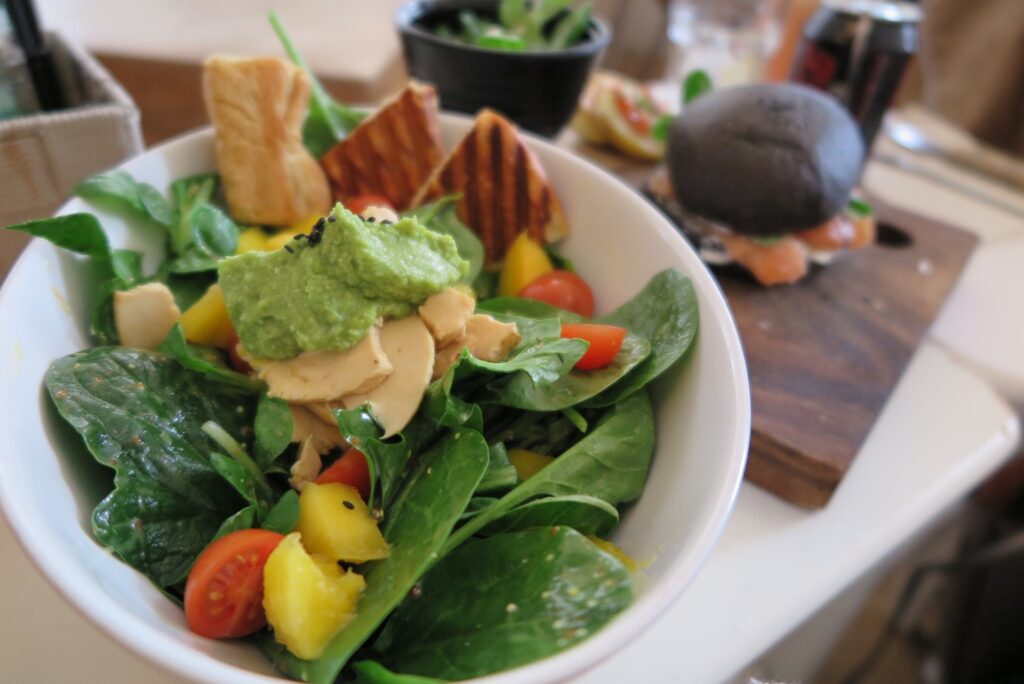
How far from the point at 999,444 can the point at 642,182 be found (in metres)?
0.79

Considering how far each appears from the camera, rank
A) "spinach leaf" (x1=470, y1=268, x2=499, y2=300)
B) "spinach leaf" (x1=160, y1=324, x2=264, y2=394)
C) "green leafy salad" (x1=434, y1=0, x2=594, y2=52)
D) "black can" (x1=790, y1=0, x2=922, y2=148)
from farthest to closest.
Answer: "black can" (x1=790, y1=0, x2=922, y2=148)
"green leafy salad" (x1=434, y1=0, x2=594, y2=52)
"spinach leaf" (x1=470, y1=268, x2=499, y2=300)
"spinach leaf" (x1=160, y1=324, x2=264, y2=394)

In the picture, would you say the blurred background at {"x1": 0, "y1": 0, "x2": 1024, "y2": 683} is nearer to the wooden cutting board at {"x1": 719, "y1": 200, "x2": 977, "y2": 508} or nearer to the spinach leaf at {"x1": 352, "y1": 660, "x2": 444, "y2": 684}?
the wooden cutting board at {"x1": 719, "y1": 200, "x2": 977, "y2": 508}

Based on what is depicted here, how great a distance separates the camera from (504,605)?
0.57 metres

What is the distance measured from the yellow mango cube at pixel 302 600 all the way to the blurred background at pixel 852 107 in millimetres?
460

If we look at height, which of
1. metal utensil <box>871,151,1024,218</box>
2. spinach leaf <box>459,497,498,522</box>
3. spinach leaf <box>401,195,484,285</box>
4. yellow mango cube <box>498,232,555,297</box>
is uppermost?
spinach leaf <box>401,195,484,285</box>

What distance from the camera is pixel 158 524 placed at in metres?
0.64

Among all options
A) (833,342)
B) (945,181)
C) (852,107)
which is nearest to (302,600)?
(833,342)

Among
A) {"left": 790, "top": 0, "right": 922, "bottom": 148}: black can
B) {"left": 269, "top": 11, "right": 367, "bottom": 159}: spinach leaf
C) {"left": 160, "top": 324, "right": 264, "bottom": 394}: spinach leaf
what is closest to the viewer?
{"left": 160, "top": 324, "right": 264, "bottom": 394}: spinach leaf

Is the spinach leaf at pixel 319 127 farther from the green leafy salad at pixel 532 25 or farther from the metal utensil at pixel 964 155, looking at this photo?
the metal utensil at pixel 964 155

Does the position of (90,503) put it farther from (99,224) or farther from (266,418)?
(99,224)

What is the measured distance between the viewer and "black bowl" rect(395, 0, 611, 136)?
47.6 inches

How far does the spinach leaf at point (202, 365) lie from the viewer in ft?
2.37

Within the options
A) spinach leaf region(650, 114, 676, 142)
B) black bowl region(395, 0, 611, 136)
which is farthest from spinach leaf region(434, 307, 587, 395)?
spinach leaf region(650, 114, 676, 142)

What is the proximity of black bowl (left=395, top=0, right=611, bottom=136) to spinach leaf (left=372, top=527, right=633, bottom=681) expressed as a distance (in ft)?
2.85
